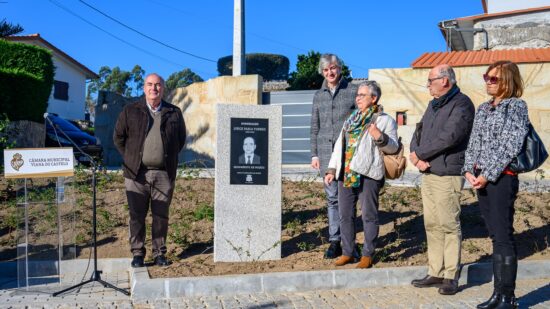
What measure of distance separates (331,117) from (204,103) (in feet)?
37.5

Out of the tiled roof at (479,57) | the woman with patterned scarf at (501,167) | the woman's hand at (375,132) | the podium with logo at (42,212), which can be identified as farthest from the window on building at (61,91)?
the woman with patterned scarf at (501,167)

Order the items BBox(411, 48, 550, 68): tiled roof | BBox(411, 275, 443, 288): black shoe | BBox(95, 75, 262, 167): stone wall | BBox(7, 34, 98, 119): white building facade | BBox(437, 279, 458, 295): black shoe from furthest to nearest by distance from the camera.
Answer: BBox(7, 34, 98, 119): white building facade, BBox(95, 75, 262, 167): stone wall, BBox(411, 48, 550, 68): tiled roof, BBox(411, 275, 443, 288): black shoe, BBox(437, 279, 458, 295): black shoe

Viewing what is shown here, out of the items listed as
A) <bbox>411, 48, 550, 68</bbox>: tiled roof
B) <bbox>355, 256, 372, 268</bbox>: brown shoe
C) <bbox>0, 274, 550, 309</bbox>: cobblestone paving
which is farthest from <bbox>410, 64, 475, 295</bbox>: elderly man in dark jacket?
<bbox>411, 48, 550, 68</bbox>: tiled roof

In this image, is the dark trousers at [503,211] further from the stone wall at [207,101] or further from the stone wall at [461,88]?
the stone wall at [207,101]

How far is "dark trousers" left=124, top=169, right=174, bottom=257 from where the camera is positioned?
6461 mm

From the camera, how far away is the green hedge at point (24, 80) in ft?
52.2

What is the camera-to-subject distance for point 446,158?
5.55m

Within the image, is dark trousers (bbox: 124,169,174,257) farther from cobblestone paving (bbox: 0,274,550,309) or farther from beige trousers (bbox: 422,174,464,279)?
beige trousers (bbox: 422,174,464,279)

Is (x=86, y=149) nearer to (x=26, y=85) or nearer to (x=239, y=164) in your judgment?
(x=239, y=164)

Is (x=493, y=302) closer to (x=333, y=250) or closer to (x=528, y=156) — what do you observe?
(x=528, y=156)

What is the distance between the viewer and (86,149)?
6.14 m

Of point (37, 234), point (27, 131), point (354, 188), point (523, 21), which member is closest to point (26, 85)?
point (27, 131)

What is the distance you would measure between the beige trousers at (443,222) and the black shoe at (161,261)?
2655 mm

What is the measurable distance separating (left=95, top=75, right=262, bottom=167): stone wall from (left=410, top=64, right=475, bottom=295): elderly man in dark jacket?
34.7ft
